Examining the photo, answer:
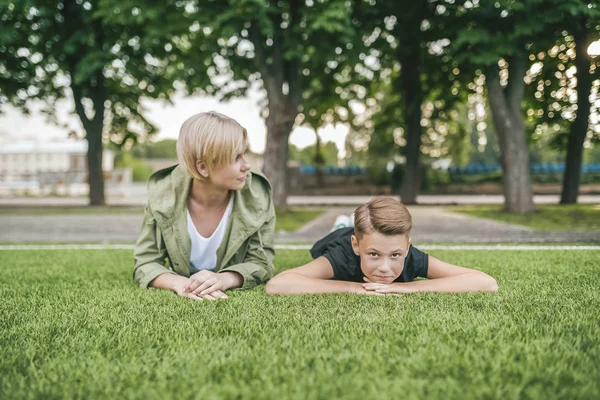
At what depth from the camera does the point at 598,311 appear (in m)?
2.80

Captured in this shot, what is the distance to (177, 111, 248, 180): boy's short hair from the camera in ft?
10.4

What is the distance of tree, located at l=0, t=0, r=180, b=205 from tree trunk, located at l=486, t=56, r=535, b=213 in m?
10.2

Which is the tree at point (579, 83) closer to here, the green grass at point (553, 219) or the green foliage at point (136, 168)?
the green grass at point (553, 219)

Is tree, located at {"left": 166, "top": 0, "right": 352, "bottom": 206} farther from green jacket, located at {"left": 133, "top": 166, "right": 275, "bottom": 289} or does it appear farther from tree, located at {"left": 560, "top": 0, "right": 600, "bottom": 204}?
green jacket, located at {"left": 133, "top": 166, "right": 275, "bottom": 289}

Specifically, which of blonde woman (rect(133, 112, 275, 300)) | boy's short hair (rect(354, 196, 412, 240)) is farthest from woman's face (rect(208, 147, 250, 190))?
boy's short hair (rect(354, 196, 412, 240))

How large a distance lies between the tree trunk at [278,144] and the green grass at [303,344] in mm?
10065

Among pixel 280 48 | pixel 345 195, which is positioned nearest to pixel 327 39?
pixel 280 48

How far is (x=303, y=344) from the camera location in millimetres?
2281

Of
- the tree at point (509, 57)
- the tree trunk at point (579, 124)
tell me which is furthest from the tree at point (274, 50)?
the tree trunk at point (579, 124)

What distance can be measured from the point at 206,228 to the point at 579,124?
15.1 metres

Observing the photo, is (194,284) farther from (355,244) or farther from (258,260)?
(355,244)

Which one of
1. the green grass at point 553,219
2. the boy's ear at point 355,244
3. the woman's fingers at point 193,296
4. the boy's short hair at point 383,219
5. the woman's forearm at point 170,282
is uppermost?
the boy's short hair at point 383,219

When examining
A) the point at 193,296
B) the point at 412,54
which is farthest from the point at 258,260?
the point at 412,54

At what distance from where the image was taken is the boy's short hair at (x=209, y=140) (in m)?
3.16
